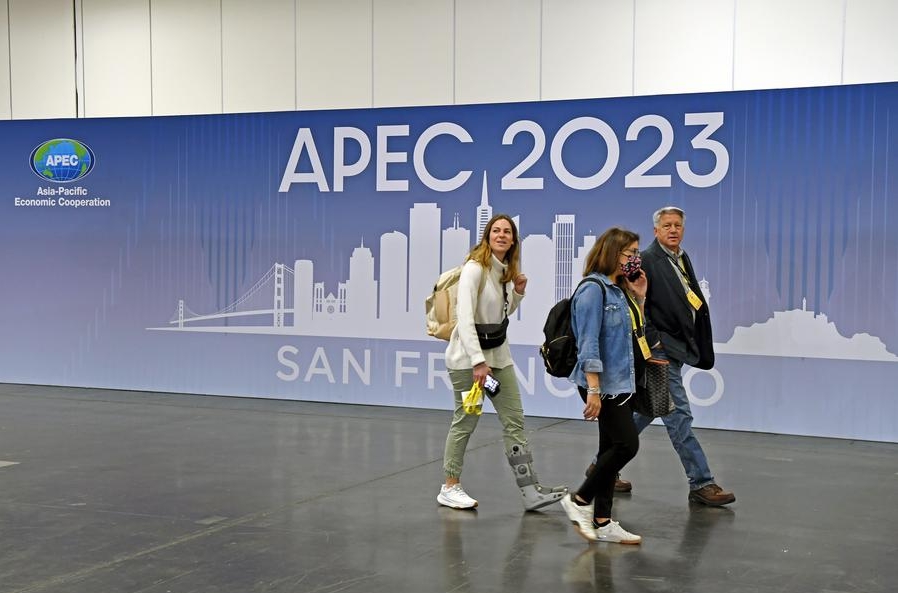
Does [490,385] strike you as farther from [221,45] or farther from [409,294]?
[221,45]

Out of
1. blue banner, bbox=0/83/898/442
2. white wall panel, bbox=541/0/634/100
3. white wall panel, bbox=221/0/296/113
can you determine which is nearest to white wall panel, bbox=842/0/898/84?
blue banner, bbox=0/83/898/442

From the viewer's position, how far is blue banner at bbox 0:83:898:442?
8906 millimetres

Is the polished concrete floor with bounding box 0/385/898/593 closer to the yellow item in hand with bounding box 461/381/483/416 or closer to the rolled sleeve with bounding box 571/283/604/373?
the yellow item in hand with bounding box 461/381/483/416

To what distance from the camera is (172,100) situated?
12.0 metres

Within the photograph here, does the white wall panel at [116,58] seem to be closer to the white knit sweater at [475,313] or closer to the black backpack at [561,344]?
the white knit sweater at [475,313]

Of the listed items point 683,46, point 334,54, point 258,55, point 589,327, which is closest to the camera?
point 589,327

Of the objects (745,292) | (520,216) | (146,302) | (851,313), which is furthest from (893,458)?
(146,302)

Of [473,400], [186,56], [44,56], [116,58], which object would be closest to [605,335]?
[473,400]

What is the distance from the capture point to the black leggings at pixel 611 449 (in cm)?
555

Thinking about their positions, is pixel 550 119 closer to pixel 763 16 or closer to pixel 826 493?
pixel 763 16

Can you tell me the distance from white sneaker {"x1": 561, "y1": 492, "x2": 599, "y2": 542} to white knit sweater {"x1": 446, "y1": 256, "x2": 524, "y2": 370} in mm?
903

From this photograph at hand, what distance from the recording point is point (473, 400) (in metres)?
6.17

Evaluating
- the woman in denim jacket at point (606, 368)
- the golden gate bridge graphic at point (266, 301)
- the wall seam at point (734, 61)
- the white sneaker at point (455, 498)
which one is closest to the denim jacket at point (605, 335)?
the woman in denim jacket at point (606, 368)

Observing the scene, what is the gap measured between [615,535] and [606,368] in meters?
0.85
